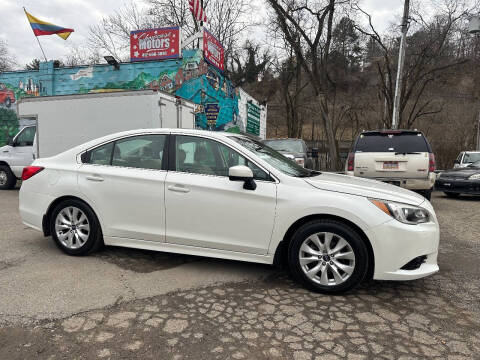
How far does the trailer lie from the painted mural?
173 inches

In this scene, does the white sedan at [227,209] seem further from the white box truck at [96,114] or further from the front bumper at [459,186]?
the front bumper at [459,186]

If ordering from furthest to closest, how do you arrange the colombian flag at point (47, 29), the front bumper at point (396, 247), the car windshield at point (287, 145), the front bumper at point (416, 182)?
1. the colombian flag at point (47, 29)
2. the car windshield at point (287, 145)
3. the front bumper at point (416, 182)
4. the front bumper at point (396, 247)

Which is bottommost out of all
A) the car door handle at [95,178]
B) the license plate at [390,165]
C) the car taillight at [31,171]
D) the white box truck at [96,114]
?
the car door handle at [95,178]

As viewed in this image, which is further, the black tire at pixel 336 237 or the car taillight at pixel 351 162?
the car taillight at pixel 351 162

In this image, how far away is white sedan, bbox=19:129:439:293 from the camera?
3.14m

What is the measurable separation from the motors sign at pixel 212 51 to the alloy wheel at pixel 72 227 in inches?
433

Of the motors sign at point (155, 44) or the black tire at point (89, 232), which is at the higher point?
the motors sign at point (155, 44)

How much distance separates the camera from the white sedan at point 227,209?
3145mm

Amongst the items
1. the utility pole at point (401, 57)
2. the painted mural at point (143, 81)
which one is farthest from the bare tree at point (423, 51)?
the painted mural at point (143, 81)

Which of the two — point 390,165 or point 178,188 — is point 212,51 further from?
point 178,188

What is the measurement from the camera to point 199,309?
293 cm

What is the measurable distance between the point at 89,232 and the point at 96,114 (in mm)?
4833

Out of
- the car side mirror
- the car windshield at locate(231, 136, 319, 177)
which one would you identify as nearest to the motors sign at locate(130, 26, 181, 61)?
the car windshield at locate(231, 136, 319, 177)

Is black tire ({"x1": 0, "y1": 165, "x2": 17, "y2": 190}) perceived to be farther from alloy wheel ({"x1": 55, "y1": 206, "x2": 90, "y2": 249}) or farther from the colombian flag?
alloy wheel ({"x1": 55, "y1": 206, "x2": 90, "y2": 249})
